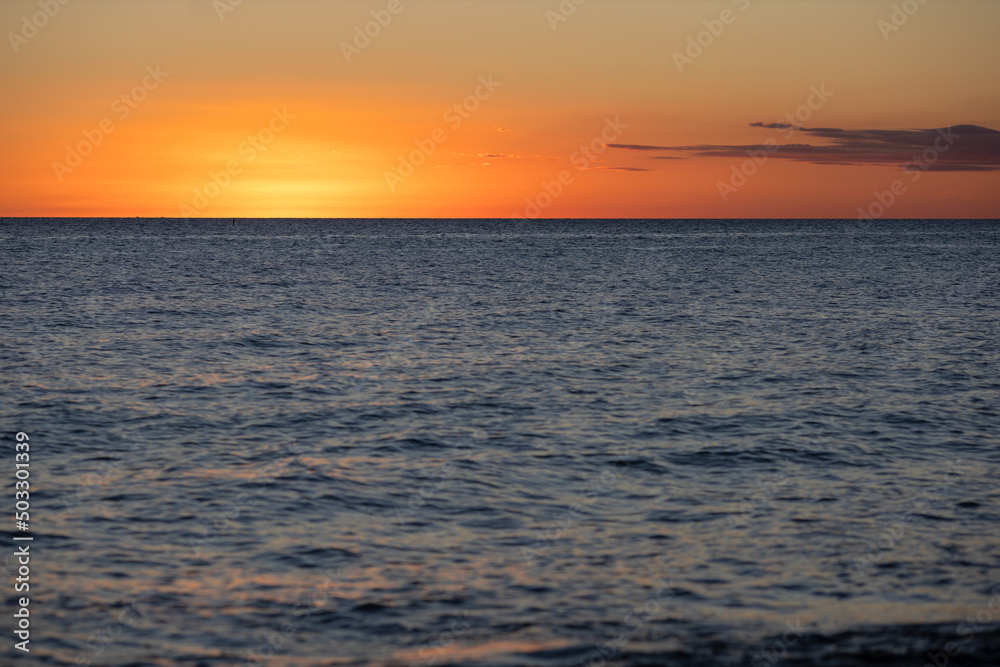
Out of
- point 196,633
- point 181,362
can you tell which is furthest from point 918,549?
point 181,362

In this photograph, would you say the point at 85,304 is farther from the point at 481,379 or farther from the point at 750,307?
the point at 750,307

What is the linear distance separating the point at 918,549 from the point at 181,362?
2661 centimetres

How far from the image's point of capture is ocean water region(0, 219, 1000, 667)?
12.0 metres

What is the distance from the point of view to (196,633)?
11.9m

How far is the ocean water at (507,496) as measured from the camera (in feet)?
39.4

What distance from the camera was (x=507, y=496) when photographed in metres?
18.0
